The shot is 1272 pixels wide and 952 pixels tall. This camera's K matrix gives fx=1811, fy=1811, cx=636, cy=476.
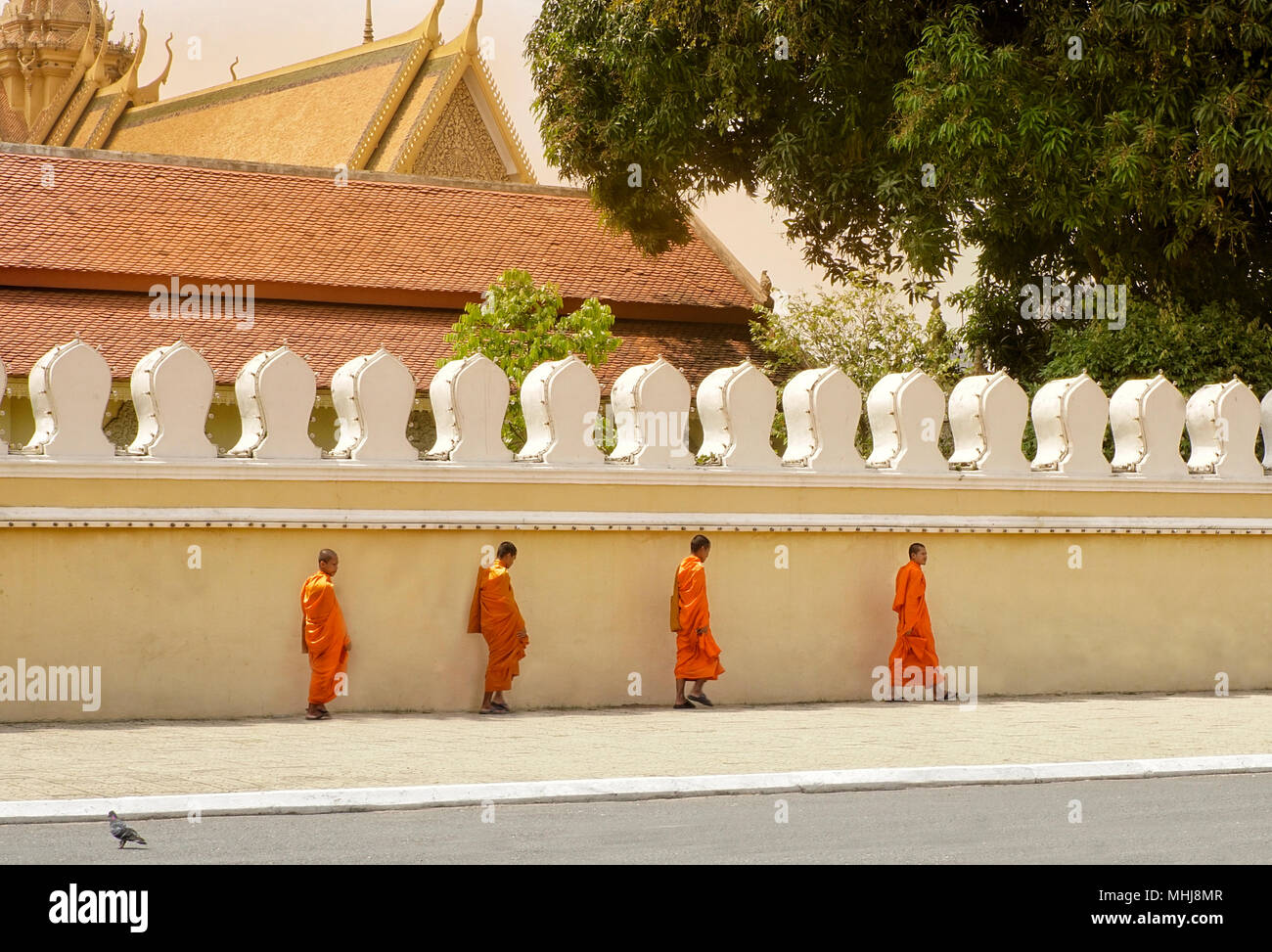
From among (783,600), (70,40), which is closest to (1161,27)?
(783,600)

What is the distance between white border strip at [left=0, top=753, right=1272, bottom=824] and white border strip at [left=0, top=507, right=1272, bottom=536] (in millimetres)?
3451

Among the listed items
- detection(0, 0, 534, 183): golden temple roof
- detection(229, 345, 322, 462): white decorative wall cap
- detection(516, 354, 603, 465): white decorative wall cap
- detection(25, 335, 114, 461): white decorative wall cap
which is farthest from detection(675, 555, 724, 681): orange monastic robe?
detection(0, 0, 534, 183): golden temple roof

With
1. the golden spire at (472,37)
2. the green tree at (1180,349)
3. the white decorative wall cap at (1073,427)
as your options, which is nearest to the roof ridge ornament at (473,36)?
the golden spire at (472,37)

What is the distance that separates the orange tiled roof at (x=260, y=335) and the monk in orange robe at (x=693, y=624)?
1203 centimetres

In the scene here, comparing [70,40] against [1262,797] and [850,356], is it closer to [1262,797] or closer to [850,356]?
[850,356]

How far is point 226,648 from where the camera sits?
39.3 ft

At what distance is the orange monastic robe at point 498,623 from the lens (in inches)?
484

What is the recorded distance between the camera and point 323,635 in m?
11.9

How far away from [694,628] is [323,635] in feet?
8.62

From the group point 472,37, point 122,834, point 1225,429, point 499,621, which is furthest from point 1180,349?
point 472,37

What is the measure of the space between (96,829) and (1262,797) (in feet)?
18.7

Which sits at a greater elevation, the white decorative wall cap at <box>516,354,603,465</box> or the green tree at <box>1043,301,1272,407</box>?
the green tree at <box>1043,301,1272,407</box>

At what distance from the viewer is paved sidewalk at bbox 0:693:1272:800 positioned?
9406mm

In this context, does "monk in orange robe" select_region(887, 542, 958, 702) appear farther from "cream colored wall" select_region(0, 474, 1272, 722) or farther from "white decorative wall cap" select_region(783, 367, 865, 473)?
"white decorative wall cap" select_region(783, 367, 865, 473)
